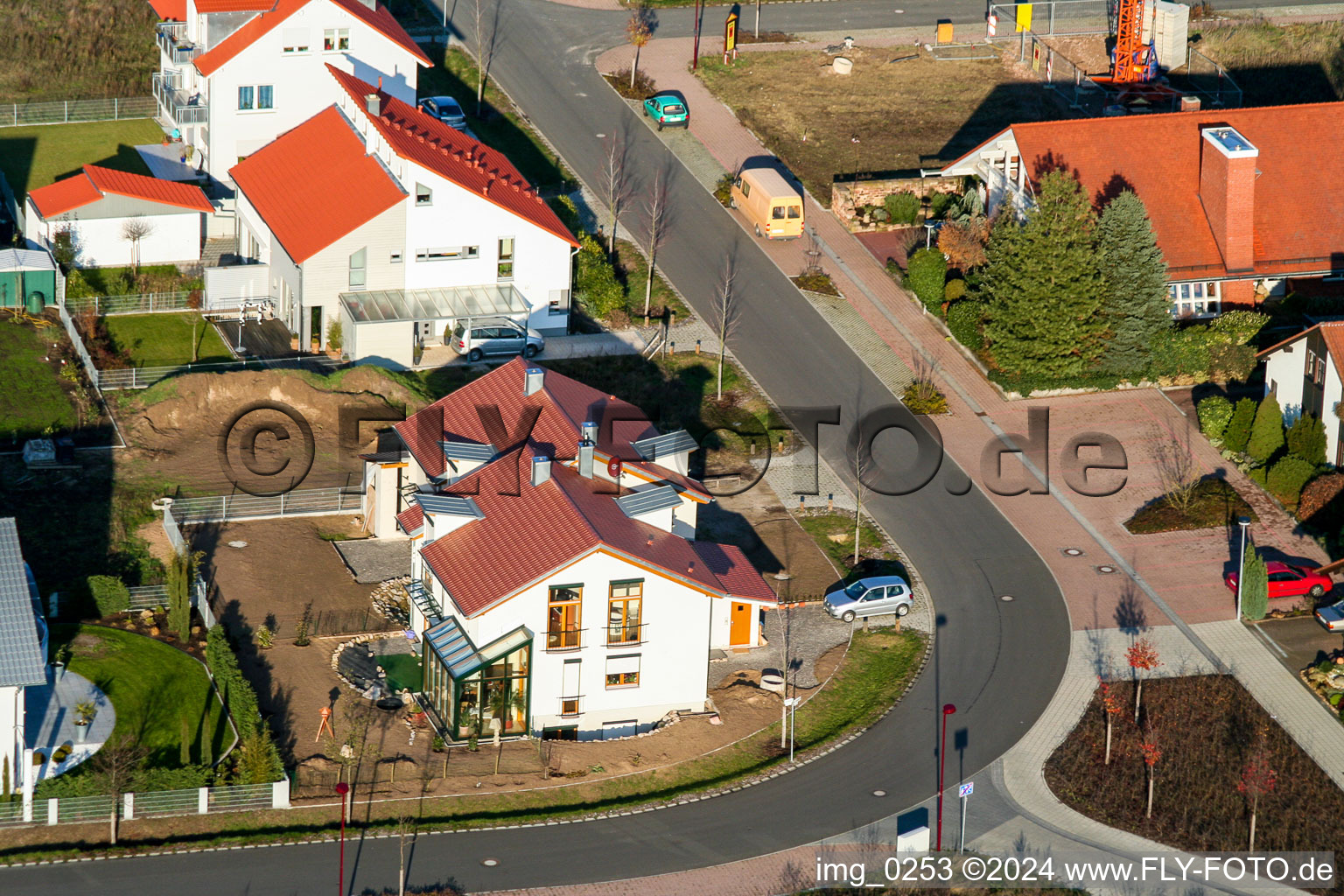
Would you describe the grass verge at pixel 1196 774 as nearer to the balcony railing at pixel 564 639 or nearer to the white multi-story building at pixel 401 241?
the balcony railing at pixel 564 639

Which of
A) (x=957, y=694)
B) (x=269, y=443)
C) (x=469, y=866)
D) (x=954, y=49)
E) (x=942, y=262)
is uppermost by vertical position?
(x=954, y=49)

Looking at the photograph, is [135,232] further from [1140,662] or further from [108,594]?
[1140,662]

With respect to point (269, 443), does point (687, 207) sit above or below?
above

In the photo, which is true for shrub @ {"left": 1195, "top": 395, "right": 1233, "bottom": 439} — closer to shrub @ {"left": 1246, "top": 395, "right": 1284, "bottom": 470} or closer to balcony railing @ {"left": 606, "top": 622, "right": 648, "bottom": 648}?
shrub @ {"left": 1246, "top": 395, "right": 1284, "bottom": 470}

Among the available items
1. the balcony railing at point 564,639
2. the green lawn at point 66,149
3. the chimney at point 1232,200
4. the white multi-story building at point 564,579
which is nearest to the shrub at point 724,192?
the chimney at point 1232,200

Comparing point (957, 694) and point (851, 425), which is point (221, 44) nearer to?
point (851, 425)

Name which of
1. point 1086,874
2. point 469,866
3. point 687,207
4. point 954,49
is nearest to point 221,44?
point 687,207
